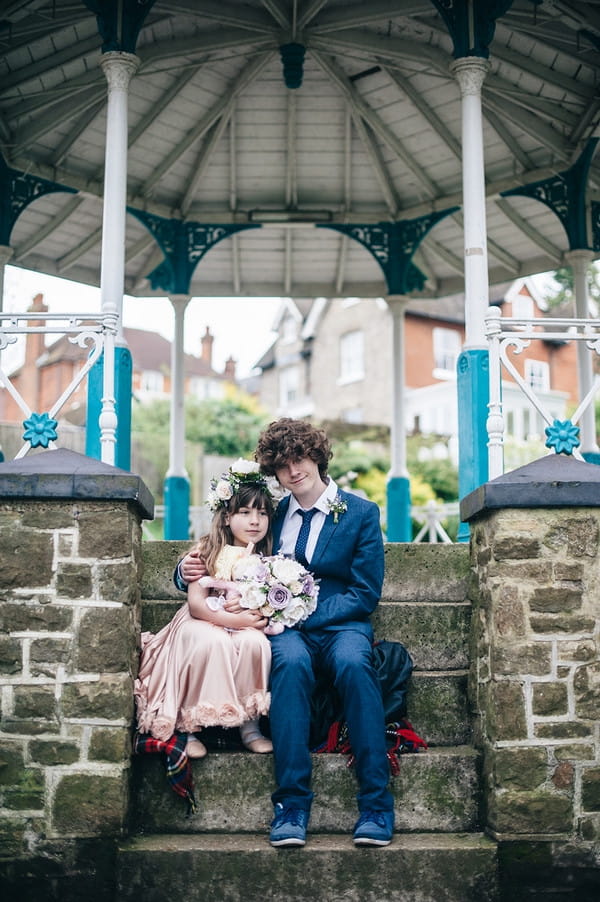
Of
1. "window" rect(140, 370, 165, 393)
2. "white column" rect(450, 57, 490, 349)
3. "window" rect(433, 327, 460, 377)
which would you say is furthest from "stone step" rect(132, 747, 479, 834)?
"window" rect(140, 370, 165, 393)

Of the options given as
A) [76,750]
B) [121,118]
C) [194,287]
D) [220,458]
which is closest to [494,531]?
[76,750]

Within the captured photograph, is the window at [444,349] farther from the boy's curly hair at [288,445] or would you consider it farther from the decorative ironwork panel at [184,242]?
the boy's curly hair at [288,445]

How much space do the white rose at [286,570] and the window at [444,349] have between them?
2842 cm

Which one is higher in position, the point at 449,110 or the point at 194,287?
the point at 449,110

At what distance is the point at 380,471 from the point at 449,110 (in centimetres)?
1531

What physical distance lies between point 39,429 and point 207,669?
5.38ft

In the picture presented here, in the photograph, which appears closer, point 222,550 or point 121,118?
point 222,550

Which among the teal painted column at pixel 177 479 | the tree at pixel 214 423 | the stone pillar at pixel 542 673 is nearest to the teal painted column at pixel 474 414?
the stone pillar at pixel 542 673

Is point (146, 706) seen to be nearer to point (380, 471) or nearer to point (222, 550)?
point (222, 550)

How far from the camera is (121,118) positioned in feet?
→ 22.5

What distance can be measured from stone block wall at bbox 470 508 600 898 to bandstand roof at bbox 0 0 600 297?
4036 millimetres

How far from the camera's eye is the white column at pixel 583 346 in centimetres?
936

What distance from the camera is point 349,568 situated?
17.1ft

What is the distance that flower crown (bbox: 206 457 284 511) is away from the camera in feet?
17.3
